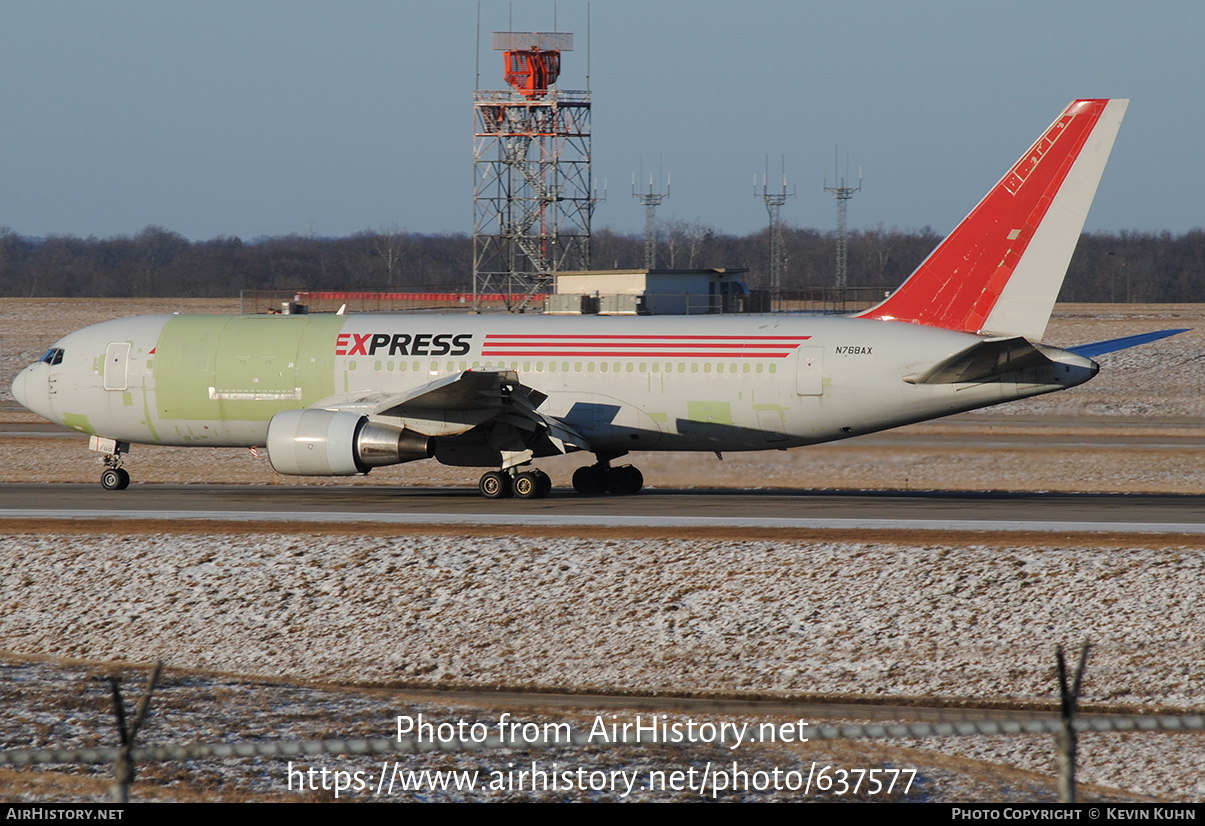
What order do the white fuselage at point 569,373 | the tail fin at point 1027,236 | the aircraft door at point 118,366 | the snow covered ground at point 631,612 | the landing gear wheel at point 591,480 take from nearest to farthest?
the snow covered ground at point 631,612
the tail fin at point 1027,236
the white fuselage at point 569,373
the landing gear wheel at point 591,480
the aircraft door at point 118,366

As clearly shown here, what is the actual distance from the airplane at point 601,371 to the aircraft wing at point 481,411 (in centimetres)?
5

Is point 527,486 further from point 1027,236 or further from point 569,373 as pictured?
point 1027,236

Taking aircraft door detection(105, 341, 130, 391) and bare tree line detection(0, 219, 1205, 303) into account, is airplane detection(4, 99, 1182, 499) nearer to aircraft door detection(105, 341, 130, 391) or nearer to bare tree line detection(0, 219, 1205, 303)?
aircraft door detection(105, 341, 130, 391)

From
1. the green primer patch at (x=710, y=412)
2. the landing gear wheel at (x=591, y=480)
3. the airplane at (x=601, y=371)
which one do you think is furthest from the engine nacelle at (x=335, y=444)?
the green primer patch at (x=710, y=412)

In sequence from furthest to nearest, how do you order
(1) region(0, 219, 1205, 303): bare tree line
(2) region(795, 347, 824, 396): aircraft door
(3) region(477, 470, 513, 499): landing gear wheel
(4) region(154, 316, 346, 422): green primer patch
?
(1) region(0, 219, 1205, 303): bare tree line < (4) region(154, 316, 346, 422): green primer patch < (3) region(477, 470, 513, 499): landing gear wheel < (2) region(795, 347, 824, 396): aircraft door

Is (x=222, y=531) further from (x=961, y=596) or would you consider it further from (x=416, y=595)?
(x=961, y=596)

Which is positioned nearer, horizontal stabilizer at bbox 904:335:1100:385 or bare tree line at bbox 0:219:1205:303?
horizontal stabilizer at bbox 904:335:1100:385

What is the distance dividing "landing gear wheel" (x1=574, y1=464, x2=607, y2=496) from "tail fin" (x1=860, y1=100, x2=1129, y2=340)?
8.76m

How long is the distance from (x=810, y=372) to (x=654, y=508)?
4788 millimetres

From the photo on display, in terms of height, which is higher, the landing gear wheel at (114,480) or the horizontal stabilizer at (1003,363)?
the horizontal stabilizer at (1003,363)

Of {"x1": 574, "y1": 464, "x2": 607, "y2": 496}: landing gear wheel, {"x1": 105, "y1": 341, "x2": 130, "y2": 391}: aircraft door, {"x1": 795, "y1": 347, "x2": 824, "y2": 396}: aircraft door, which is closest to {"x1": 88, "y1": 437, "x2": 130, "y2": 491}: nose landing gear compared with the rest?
{"x1": 105, "y1": 341, "x2": 130, "y2": 391}: aircraft door

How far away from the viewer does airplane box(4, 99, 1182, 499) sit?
27781 mm

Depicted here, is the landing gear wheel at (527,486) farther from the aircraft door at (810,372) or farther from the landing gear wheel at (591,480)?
the aircraft door at (810,372)

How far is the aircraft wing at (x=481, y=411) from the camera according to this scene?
28047 mm
